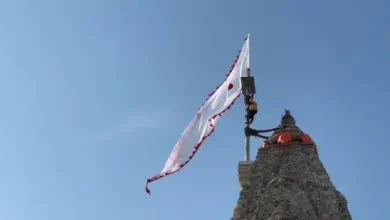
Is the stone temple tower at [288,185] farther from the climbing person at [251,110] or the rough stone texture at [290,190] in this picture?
the climbing person at [251,110]

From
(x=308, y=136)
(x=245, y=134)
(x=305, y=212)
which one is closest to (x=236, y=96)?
(x=245, y=134)

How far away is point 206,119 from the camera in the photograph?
2258cm

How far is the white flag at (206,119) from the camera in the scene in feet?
69.8

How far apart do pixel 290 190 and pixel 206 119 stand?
6.37 meters

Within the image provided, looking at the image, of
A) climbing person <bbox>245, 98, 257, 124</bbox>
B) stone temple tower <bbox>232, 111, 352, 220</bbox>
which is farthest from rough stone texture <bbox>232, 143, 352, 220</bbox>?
climbing person <bbox>245, 98, 257, 124</bbox>

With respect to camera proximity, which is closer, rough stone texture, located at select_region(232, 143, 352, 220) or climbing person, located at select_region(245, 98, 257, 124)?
rough stone texture, located at select_region(232, 143, 352, 220)

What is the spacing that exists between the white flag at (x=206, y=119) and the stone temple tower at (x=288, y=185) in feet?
8.00

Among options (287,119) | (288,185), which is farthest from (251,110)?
(288,185)

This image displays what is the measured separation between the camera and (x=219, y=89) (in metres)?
23.9

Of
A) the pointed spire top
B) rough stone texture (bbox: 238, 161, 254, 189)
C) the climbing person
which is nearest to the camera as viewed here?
rough stone texture (bbox: 238, 161, 254, 189)

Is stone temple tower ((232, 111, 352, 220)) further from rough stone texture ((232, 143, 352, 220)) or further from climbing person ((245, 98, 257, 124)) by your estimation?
climbing person ((245, 98, 257, 124))

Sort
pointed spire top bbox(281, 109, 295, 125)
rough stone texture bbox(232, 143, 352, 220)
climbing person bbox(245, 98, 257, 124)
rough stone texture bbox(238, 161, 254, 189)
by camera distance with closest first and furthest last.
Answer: rough stone texture bbox(232, 143, 352, 220) → rough stone texture bbox(238, 161, 254, 189) → pointed spire top bbox(281, 109, 295, 125) → climbing person bbox(245, 98, 257, 124)

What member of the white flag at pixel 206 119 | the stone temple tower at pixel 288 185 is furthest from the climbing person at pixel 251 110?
the stone temple tower at pixel 288 185

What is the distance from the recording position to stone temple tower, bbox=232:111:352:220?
16.2m
